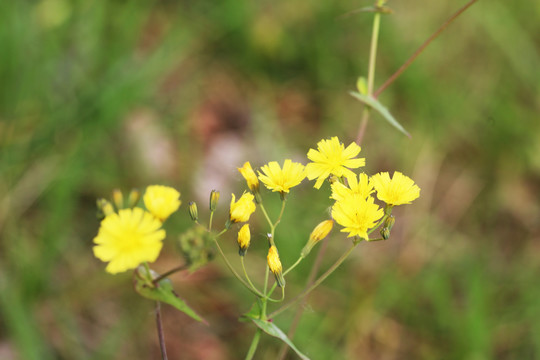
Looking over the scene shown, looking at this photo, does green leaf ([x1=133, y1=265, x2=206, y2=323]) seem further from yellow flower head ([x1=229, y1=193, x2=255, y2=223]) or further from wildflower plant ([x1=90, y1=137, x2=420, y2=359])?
Answer: yellow flower head ([x1=229, y1=193, x2=255, y2=223])

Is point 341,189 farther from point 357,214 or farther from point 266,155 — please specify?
point 266,155

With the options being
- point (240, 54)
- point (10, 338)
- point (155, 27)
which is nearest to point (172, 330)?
point (10, 338)

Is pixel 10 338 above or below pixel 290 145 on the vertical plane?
below

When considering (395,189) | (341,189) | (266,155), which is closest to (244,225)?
(341,189)

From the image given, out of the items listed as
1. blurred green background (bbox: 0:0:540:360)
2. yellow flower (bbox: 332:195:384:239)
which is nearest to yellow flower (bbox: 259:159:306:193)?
yellow flower (bbox: 332:195:384:239)

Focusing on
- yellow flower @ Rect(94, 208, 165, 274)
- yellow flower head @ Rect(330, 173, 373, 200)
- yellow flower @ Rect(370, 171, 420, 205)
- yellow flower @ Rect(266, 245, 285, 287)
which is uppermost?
yellow flower @ Rect(370, 171, 420, 205)

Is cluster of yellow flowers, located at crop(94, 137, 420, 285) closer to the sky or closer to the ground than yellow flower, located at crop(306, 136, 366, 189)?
closer to the ground

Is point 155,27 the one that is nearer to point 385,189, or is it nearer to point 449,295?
point 449,295
